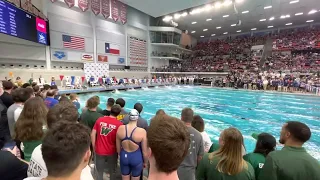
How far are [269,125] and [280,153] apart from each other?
7.15 m

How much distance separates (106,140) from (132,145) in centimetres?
51

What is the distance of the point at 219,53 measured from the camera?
35.7 meters

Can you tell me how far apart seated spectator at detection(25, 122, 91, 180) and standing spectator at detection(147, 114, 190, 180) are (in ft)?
1.23

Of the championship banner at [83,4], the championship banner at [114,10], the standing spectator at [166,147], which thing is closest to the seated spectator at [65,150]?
the standing spectator at [166,147]

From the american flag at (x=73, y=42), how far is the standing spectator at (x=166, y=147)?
20519mm

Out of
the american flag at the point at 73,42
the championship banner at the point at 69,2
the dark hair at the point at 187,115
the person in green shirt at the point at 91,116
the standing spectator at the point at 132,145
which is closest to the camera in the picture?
the standing spectator at the point at 132,145

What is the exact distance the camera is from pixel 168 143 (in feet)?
3.09

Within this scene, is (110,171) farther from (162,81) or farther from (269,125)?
(162,81)

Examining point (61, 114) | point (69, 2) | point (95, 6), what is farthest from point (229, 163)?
point (95, 6)

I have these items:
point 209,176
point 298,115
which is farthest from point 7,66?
point 298,115

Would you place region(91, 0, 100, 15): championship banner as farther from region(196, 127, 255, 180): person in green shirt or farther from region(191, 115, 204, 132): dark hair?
region(196, 127, 255, 180): person in green shirt

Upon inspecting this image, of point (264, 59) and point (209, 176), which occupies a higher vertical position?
point (264, 59)

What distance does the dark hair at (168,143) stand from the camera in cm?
95

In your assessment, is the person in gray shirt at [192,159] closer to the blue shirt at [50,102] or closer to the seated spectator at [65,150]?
the seated spectator at [65,150]
